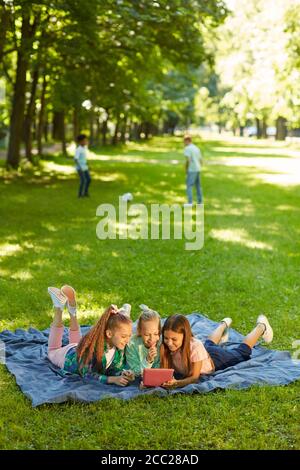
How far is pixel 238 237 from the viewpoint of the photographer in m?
13.8

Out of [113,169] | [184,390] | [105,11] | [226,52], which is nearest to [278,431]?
[184,390]

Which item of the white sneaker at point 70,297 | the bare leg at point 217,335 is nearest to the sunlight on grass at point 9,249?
the white sneaker at point 70,297

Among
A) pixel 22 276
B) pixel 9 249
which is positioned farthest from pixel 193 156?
pixel 22 276

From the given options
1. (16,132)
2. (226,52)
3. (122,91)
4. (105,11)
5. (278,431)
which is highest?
(226,52)

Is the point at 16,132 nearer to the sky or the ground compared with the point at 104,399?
nearer to the sky

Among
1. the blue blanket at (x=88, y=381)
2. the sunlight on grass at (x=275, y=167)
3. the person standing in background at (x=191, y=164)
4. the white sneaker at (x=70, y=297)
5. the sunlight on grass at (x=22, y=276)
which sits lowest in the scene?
the blue blanket at (x=88, y=381)

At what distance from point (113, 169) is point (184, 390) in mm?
23204

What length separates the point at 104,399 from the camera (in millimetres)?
5863

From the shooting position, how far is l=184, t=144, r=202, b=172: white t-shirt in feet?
58.2

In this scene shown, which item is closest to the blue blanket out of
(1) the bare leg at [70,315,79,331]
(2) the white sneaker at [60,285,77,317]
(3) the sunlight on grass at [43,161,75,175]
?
(1) the bare leg at [70,315,79,331]

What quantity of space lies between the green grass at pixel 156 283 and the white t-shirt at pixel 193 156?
1122mm

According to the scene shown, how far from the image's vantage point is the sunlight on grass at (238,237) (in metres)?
12.9

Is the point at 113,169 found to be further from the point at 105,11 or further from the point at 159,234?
the point at 159,234

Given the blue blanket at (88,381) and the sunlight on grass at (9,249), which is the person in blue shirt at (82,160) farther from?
the blue blanket at (88,381)
